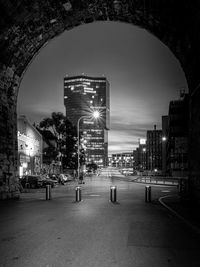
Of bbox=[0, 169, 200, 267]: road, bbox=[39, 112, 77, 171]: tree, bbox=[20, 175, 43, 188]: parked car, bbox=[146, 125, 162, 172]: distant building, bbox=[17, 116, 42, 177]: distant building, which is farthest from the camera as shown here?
bbox=[146, 125, 162, 172]: distant building

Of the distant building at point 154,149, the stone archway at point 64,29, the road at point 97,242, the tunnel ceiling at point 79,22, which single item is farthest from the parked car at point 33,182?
the distant building at point 154,149

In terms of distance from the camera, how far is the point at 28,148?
4738 centimetres

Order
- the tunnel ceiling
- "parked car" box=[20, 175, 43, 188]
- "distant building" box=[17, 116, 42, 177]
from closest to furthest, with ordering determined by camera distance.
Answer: the tunnel ceiling
"parked car" box=[20, 175, 43, 188]
"distant building" box=[17, 116, 42, 177]

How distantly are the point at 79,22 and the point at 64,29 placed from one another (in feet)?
3.80

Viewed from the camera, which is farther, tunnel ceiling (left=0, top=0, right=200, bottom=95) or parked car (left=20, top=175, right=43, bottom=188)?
parked car (left=20, top=175, right=43, bottom=188)

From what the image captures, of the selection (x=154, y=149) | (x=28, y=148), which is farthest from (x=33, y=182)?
(x=154, y=149)

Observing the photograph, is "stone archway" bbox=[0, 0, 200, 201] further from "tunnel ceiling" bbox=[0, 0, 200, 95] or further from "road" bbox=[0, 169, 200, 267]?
"road" bbox=[0, 169, 200, 267]

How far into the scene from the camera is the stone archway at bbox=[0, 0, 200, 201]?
46.1ft

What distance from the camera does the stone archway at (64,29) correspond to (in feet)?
46.1

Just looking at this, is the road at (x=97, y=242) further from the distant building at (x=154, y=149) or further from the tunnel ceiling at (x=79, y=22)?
the distant building at (x=154, y=149)

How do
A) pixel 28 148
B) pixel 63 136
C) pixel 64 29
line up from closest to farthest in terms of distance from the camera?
1. pixel 64 29
2. pixel 28 148
3. pixel 63 136

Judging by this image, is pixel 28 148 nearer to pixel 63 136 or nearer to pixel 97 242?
pixel 63 136

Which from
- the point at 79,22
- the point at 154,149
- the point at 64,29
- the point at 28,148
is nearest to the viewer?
the point at 79,22

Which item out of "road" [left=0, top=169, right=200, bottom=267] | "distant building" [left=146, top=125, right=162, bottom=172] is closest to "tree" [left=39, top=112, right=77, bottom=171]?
"road" [left=0, top=169, right=200, bottom=267]
